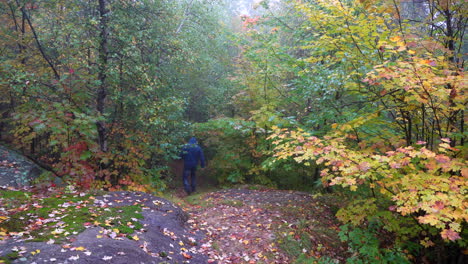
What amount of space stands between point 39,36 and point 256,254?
7520mm

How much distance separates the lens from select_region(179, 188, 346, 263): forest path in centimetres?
514

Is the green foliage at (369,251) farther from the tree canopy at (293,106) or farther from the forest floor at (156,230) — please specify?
the forest floor at (156,230)

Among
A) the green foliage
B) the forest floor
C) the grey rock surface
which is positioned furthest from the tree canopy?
the grey rock surface

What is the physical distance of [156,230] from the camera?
15.9ft

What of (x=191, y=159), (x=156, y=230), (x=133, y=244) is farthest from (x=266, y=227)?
(x=191, y=159)

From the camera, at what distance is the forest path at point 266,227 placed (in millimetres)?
5141

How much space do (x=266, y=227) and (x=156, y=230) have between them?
2351 millimetres

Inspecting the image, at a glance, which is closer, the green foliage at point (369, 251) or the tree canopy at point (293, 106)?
the tree canopy at point (293, 106)

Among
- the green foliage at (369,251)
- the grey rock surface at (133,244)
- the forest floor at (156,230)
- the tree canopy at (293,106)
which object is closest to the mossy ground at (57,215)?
the forest floor at (156,230)

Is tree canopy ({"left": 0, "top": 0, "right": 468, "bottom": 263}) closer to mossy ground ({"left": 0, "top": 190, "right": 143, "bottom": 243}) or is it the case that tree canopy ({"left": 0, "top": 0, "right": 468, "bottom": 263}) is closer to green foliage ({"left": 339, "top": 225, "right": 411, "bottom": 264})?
green foliage ({"left": 339, "top": 225, "right": 411, "bottom": 264})

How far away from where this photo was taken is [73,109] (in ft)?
20.3

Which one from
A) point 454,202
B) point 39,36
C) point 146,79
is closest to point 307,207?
point 454,202

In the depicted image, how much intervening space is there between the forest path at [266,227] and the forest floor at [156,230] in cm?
2

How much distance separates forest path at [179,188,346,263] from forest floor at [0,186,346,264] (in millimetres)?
19
